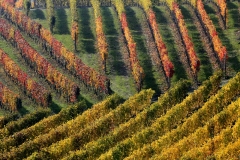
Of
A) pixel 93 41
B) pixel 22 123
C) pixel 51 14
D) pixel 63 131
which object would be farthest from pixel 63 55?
pixel 63 131

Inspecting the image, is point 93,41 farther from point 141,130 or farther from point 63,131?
point 141,130

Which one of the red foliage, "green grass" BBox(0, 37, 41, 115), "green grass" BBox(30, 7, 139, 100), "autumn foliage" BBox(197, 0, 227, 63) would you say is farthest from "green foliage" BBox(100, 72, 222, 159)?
"green grass" BBox(0, 37, 41, 115)

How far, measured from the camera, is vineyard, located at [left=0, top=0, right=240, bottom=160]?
85.0 m

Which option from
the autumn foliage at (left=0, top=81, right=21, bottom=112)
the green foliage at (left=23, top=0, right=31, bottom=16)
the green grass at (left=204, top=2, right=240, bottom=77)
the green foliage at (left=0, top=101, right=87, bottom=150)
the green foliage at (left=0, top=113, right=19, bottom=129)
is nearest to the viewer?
the green foliage at (left=0, top=101, right=87, bottom=150)

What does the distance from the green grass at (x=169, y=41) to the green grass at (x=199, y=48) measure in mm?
5739

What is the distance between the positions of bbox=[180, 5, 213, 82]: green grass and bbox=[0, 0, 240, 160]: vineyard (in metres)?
0.35

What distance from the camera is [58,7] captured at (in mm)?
191750

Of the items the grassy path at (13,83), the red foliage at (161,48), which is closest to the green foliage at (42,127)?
the grassy path at (13,83)

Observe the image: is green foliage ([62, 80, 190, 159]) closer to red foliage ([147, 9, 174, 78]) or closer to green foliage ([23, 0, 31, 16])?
red foliage ([147, 9, 174, 78])

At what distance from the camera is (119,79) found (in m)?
134

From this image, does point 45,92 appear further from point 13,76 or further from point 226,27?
point 226,27

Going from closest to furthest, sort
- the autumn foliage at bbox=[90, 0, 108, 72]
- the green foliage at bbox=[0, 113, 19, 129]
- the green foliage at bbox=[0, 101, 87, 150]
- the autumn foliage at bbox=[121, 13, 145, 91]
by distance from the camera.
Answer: the green foliage at bbox=[0, 101, 87, 150] → the green foliage at bbox=[0, 113, 19, 129] → the autumn foliage at bbox=[121, 13, 145, 91] → the autumn foliage at bbox=[90, 0, 108, 72]

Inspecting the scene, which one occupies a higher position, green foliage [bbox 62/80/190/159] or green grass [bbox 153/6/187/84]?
green grass [bbox 153/6/187/84]

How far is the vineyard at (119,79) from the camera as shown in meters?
85.0
